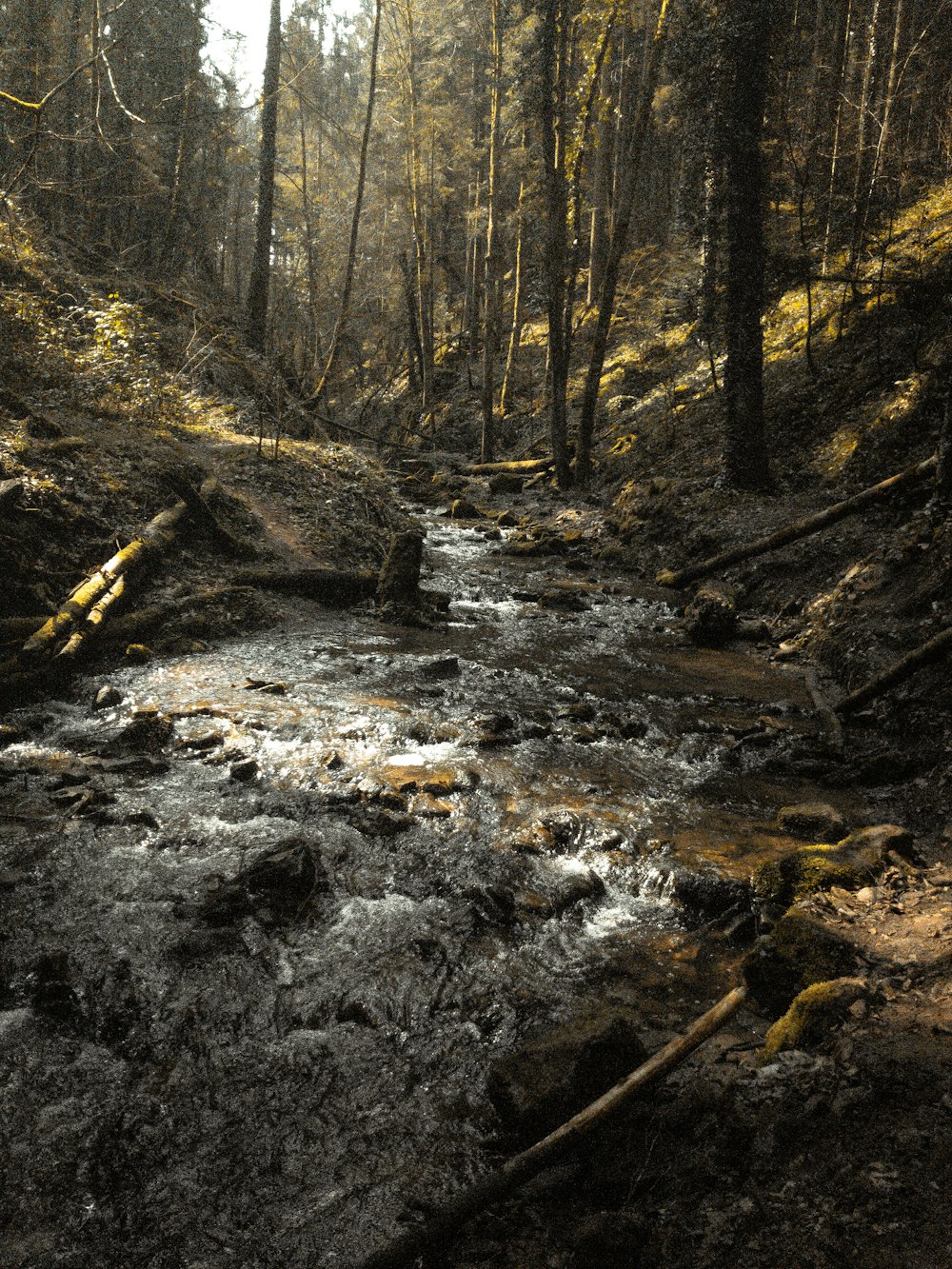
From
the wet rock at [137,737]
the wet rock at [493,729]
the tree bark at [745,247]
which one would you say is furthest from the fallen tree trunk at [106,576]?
the tree bark at [745,247]

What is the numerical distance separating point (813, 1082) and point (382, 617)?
8.35 meters

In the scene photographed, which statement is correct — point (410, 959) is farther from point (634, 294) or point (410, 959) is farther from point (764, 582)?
point (634, 294)

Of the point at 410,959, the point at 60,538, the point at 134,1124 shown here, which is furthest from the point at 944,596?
the point at 60,538

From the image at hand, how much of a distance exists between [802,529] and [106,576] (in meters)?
8.89

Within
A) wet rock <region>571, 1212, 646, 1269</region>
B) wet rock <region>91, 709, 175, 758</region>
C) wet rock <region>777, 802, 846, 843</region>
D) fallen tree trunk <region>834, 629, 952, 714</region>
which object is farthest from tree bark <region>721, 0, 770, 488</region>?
wet rock <region>571, 1212, 646, 1269</region>

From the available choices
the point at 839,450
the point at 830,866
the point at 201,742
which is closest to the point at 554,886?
the point at 830,866

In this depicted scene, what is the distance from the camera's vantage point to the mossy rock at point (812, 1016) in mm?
3201

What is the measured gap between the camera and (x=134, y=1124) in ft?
10.1

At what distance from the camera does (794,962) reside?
370 centimetres

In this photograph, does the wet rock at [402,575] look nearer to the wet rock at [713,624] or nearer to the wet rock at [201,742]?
the wet rock at [713,624]

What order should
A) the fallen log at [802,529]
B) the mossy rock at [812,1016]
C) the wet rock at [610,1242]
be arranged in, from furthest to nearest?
the fallen log at [802,529] → the mossy rock at [812,1016] → the wet rock at [610,1242]

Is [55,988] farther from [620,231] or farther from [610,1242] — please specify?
[620,231]

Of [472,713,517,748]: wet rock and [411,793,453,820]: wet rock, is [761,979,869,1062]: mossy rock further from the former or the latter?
[472,713,517,748]: wet rock

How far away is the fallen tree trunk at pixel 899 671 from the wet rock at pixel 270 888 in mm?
4924
